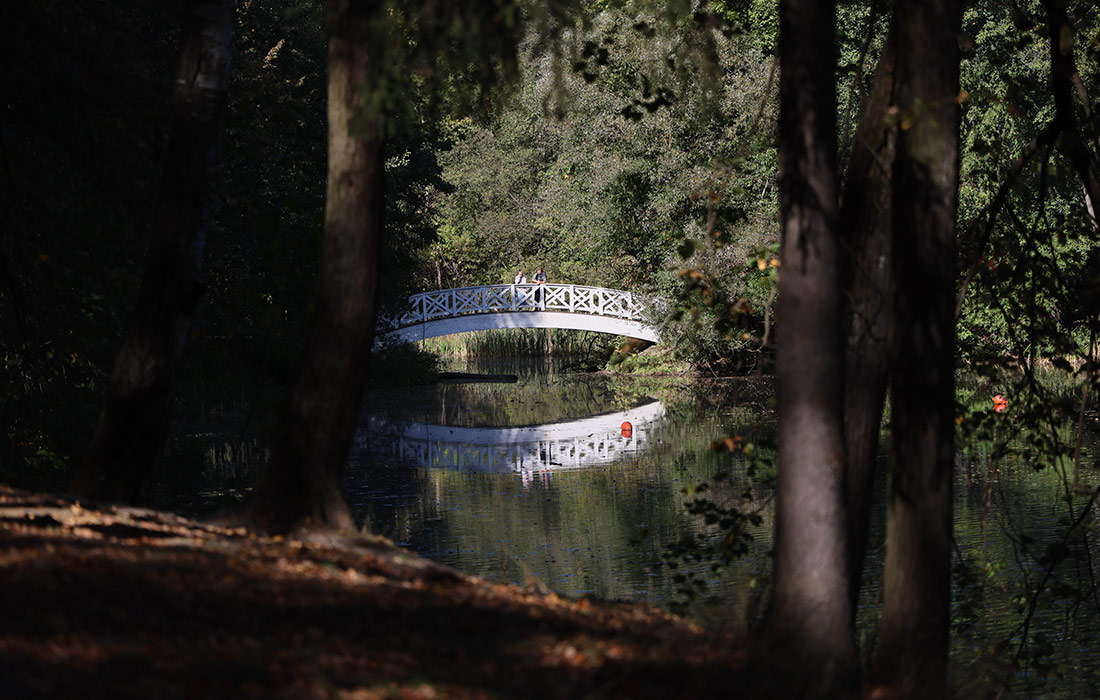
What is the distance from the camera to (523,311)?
28312mm

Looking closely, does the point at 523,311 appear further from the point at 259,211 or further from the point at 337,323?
the point at 337,323

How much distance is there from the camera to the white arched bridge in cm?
2738

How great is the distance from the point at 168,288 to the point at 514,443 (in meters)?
12.5

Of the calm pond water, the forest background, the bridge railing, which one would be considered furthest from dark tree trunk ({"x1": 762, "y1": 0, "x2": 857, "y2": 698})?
the bridge railing

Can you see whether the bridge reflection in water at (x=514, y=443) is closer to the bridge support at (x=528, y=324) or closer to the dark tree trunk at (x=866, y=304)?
the bridge support at (x=528, y=324)

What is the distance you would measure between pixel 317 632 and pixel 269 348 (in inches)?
114

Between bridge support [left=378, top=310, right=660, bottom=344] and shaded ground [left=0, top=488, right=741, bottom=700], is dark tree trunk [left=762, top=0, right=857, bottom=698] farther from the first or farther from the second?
bridge support [left=378, top=310, right=660, bottom=344]

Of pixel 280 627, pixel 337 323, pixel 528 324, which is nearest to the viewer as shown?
pixel 280 627

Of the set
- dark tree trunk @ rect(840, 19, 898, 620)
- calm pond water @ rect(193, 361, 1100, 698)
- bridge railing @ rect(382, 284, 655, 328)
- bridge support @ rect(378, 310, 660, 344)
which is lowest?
calm pond water @ rect(193, 361, 1100, 698)

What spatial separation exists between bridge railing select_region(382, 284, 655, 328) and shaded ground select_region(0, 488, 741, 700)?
22.6 meters

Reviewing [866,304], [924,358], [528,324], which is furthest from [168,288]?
[528,324]

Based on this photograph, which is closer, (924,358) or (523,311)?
(924,358)

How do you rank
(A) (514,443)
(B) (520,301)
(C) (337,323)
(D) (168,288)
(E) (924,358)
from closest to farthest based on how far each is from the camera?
(E) (924,358)
(C) (337,323)
(D) (168,288)
(A) (514,443)
(B) (520,301)

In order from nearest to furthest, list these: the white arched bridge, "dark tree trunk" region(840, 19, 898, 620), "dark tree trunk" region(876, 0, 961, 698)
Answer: "dark tree trunk" region(876, 0, 961, 698), "dark tree trunk" region(840, 19, 898, 620), the white arched bridge
